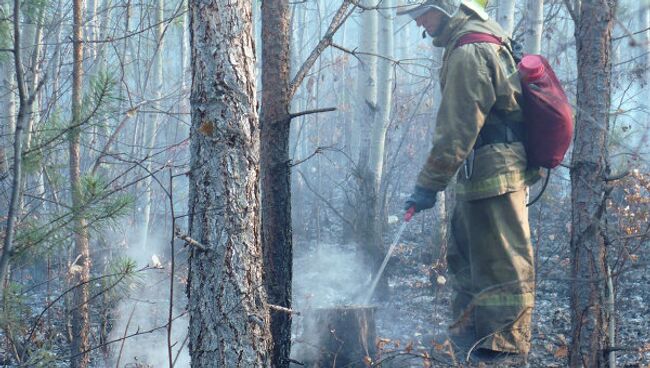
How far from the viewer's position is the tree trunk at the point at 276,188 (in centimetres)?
356

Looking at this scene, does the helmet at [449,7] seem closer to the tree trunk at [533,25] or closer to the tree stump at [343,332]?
the tree stump at [343,332]

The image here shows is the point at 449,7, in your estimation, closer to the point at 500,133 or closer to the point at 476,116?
the point at 476,116

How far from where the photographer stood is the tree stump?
4910 mm

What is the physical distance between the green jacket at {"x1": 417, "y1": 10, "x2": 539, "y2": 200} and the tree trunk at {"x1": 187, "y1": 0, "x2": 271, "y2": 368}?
1672mm

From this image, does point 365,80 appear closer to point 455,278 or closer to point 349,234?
point 349,234

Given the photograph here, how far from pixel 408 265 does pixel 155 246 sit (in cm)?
449

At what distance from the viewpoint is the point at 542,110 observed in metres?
3.94

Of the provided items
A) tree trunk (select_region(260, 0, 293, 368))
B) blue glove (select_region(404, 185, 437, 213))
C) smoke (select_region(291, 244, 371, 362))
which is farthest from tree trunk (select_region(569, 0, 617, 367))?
smoke (select_region(291, 244, 371, 362))

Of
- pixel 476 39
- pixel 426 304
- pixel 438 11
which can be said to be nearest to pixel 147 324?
pixel 426 304

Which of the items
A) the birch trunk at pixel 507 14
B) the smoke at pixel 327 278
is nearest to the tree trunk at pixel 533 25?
the birch trunk at pixel 507 14

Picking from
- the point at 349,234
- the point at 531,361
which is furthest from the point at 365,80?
the point at 531,361

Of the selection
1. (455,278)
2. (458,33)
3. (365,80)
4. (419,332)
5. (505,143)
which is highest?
(365,80)

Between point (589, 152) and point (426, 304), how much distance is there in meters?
3.84

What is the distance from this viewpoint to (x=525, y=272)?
3992 millimetres
